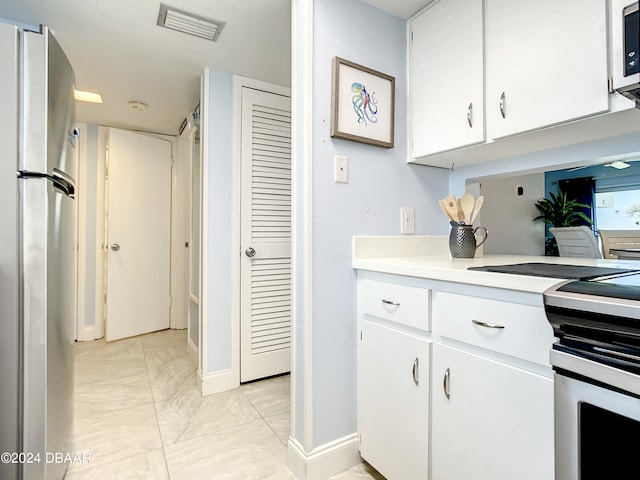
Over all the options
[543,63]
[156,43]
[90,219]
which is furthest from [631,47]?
[90,219]

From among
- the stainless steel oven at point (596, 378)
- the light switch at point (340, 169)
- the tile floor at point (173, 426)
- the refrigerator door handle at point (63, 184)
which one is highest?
the light switch at point (340, 169)

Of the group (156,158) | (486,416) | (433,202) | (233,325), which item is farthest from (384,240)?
(156,158)

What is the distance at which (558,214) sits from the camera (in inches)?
59.1

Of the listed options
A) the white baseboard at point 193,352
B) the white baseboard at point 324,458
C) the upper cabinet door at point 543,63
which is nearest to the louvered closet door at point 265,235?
the white baseboard at point 193,352

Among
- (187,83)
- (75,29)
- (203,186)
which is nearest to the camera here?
(75,29)

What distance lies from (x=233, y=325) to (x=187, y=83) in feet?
5.90

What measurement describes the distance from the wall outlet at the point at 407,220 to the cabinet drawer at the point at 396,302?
1.33 ft

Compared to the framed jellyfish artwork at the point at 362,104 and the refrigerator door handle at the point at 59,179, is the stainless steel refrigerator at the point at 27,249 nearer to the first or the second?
the refrigerator door handle at the point at 59,179

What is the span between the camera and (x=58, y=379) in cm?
126

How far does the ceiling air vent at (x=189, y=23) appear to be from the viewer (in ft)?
5.40

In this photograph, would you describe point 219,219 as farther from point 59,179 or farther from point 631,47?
point 631,47

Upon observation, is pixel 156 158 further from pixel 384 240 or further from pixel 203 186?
pixel 384 240

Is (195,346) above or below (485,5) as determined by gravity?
below

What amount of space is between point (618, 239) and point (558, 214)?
23 centimetres
